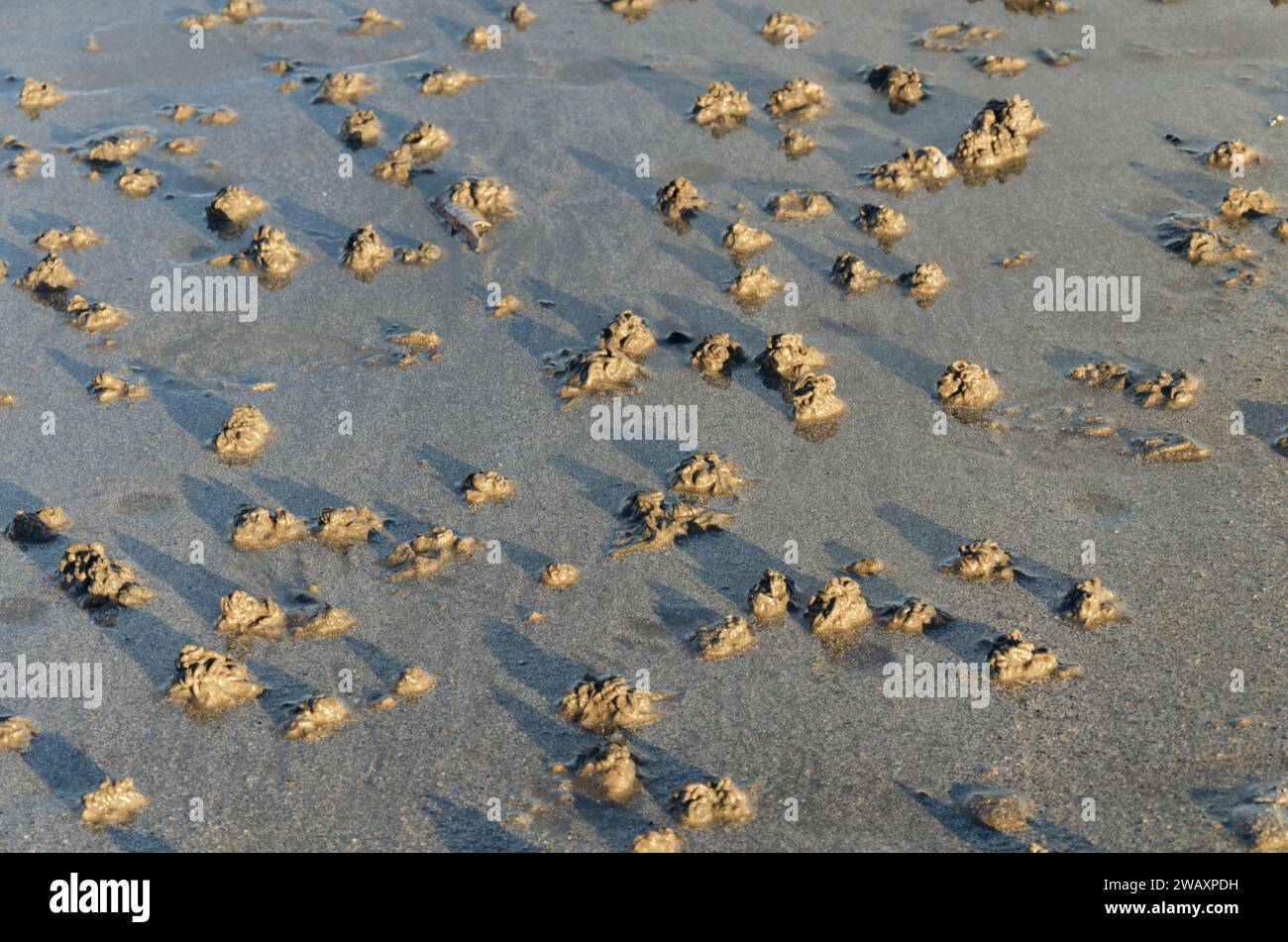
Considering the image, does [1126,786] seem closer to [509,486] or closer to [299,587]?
[509,486]

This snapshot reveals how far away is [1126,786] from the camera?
16.0 ft

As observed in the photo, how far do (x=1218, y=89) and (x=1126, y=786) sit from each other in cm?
563

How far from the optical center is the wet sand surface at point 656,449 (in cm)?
507

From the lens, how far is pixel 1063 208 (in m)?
8.05

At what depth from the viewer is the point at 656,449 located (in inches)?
262

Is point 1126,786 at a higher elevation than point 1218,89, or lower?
lower

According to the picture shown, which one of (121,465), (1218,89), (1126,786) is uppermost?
(1218,89)

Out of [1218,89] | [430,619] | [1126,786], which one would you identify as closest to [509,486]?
[430,619]

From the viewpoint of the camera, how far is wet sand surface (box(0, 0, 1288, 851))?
5.07 meters

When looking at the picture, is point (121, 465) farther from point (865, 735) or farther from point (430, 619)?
point (865, 735)

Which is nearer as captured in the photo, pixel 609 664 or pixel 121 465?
pixel 609 664
